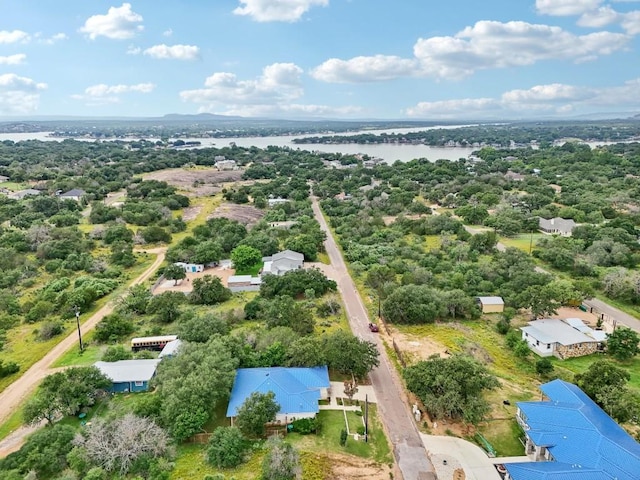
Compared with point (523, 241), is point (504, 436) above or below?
below

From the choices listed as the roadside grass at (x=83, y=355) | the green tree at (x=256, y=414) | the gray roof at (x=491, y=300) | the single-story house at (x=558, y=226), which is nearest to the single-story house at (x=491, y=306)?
the gray roof at (x=491, y=300)

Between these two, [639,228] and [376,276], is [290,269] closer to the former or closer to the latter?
[376,276]

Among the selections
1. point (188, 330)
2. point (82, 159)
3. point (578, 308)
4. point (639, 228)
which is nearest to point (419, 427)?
point (188, 330)

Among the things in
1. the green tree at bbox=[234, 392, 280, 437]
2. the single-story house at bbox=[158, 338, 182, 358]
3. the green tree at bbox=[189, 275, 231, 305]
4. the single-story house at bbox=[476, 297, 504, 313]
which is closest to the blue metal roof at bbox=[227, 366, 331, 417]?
the green tree at bbox=[234, 392, 280, 437]

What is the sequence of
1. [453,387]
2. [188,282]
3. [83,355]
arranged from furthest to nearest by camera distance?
1. [188,282]
2. [83,355]
3. [453,387]

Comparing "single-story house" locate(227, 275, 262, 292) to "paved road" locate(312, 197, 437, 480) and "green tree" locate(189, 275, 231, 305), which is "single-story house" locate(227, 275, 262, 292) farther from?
"paved road" locate(312, 197, 437, 480)

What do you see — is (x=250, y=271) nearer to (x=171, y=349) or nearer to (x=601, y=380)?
(x=171, y=349)

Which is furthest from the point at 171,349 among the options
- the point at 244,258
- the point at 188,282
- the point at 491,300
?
the point at 491,300
